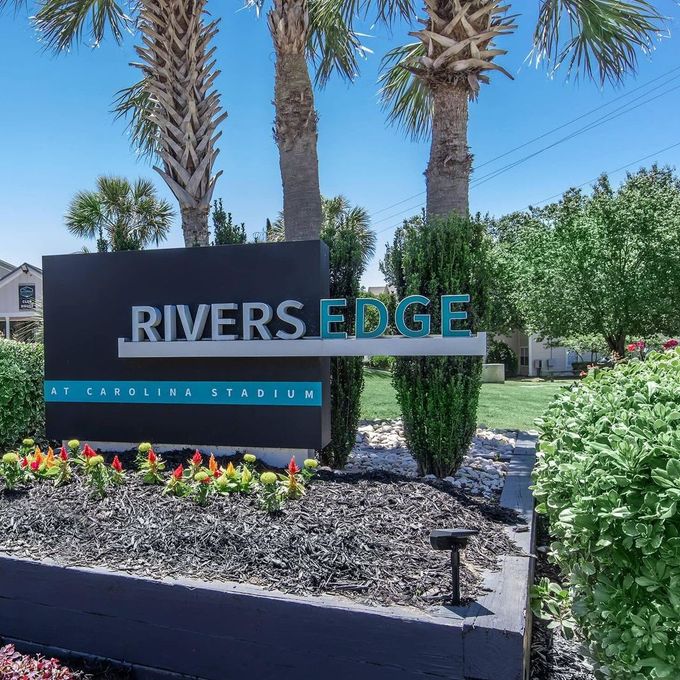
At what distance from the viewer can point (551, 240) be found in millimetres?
19234

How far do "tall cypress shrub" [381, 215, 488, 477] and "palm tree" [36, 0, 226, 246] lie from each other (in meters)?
3.46

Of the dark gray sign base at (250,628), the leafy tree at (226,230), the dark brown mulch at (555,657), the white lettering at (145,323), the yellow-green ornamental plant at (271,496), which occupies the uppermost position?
the leafy tree at (226,230)

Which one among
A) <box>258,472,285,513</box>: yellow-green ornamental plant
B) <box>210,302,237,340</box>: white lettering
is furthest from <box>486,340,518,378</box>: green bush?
<box>258,472,285,513</box>: yellow-green ornamental plant

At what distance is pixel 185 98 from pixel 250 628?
21.9 feet

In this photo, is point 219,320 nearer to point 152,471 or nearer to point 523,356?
point 152,471

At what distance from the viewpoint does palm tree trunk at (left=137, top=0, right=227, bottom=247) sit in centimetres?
720

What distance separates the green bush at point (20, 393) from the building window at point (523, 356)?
3176 cm

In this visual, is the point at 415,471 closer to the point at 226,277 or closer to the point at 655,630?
the point at 226,277

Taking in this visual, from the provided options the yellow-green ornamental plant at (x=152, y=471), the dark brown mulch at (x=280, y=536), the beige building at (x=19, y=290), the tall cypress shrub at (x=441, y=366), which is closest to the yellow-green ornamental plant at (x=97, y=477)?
the dark brown mulch at (x=280, y=536)

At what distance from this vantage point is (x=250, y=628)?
2.50m

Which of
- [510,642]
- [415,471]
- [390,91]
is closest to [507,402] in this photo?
[390,91]

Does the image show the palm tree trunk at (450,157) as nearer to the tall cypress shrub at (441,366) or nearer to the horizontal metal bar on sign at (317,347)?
the tall cypress shrub at (441,366)

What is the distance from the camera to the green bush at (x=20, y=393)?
18.9 ft

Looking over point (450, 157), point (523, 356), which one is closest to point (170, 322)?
point (450, 157)
